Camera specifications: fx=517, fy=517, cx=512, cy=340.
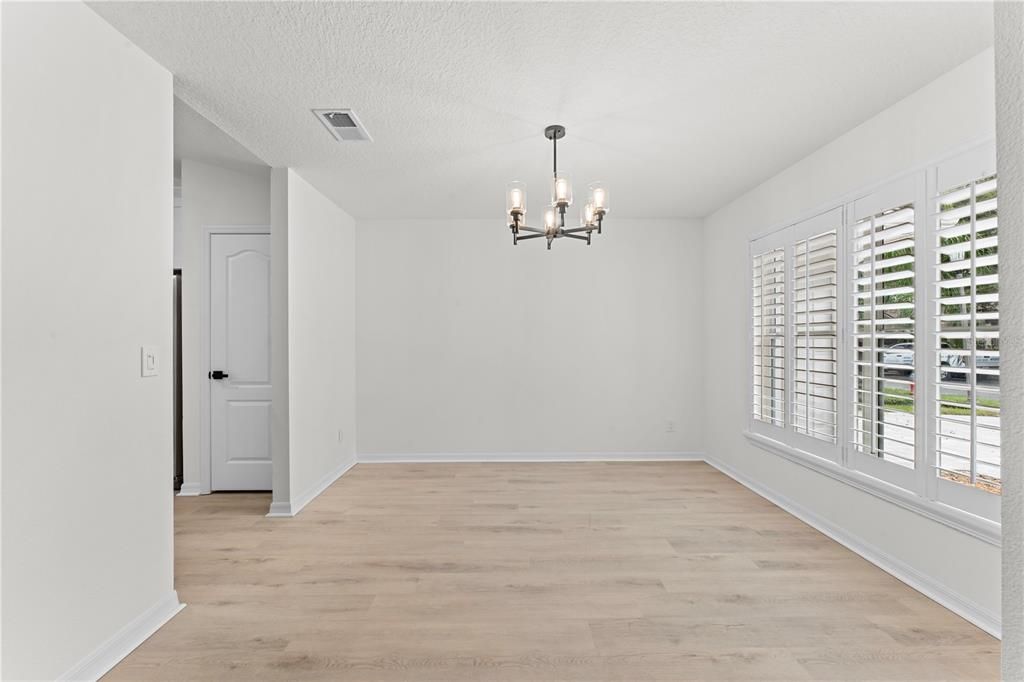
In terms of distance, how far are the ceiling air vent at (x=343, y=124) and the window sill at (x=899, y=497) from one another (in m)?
3.70

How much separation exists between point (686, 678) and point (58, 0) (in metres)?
3.46

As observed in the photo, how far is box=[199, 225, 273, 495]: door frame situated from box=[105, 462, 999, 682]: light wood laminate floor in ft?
1.66

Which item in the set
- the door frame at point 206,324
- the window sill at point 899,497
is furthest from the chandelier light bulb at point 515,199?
the window sill at point 899,497

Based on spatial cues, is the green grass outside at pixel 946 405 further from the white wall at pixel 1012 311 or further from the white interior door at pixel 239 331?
the white interior door at pixel 239 331

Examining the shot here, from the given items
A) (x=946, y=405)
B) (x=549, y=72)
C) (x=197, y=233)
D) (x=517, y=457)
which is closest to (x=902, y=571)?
(x=946, y=405)

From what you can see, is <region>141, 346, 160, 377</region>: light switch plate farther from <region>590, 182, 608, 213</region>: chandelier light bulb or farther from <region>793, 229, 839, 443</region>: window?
<region>793, 229, 839, 443</region>: window

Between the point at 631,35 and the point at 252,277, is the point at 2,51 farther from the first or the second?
the point at 252,277

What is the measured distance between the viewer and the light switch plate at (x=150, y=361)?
2301 mm

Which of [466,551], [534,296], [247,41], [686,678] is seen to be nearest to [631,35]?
[247,41]

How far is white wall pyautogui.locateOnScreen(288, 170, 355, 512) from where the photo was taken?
13.3 ft

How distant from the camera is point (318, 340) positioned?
181 inches

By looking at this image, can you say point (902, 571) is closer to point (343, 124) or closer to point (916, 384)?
point (916, 384)

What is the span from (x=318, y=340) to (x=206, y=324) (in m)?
0.94

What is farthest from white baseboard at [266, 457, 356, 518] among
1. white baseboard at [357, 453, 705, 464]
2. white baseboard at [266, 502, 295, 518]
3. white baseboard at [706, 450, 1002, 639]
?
white baseboard at [706, 450, 1002, 639]
